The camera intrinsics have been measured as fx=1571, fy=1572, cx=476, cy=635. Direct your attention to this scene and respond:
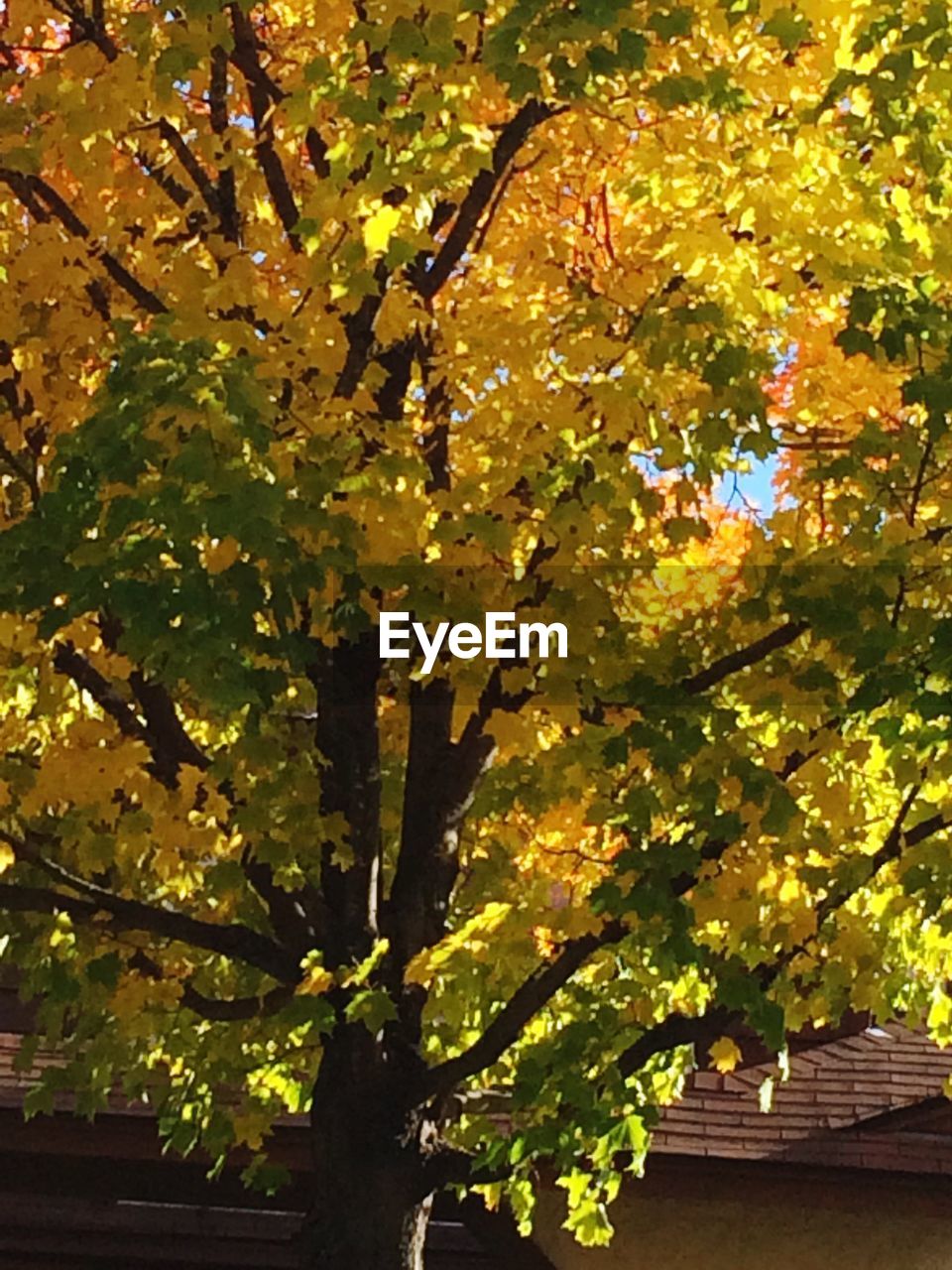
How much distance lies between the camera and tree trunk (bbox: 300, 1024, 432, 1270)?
5.96 m

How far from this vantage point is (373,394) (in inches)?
238

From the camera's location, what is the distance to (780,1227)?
395 inches

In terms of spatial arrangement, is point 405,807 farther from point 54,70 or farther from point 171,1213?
point 171,1213

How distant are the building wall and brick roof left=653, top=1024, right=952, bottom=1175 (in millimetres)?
315

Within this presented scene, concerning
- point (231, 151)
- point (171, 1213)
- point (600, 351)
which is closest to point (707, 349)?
point (600, 351)

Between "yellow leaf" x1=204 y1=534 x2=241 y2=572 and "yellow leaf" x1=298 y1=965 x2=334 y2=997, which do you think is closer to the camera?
"yellow leaf" x1=204 y1=534 x2=241 y2=572

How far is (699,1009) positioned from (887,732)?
190cm

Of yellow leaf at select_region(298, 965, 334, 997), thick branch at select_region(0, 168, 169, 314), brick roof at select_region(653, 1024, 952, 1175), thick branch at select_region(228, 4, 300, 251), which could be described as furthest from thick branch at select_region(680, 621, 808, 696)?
brick roof at select_region(653, 1024, 952, 1175)

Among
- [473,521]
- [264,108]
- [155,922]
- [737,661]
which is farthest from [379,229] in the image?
[155,922]

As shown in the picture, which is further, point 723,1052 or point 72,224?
point 723,1052

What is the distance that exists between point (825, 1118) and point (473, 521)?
6.28 m

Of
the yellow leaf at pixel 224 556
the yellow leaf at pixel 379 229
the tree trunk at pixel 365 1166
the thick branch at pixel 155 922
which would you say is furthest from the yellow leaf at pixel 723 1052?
the yellow leaf at pixel 379 229

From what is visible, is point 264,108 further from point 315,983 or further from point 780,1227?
point 780,1227

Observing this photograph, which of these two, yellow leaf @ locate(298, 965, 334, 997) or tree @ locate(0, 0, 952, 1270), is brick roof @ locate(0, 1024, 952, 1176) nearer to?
tree @ locate(0, 0, 952, 1270)
